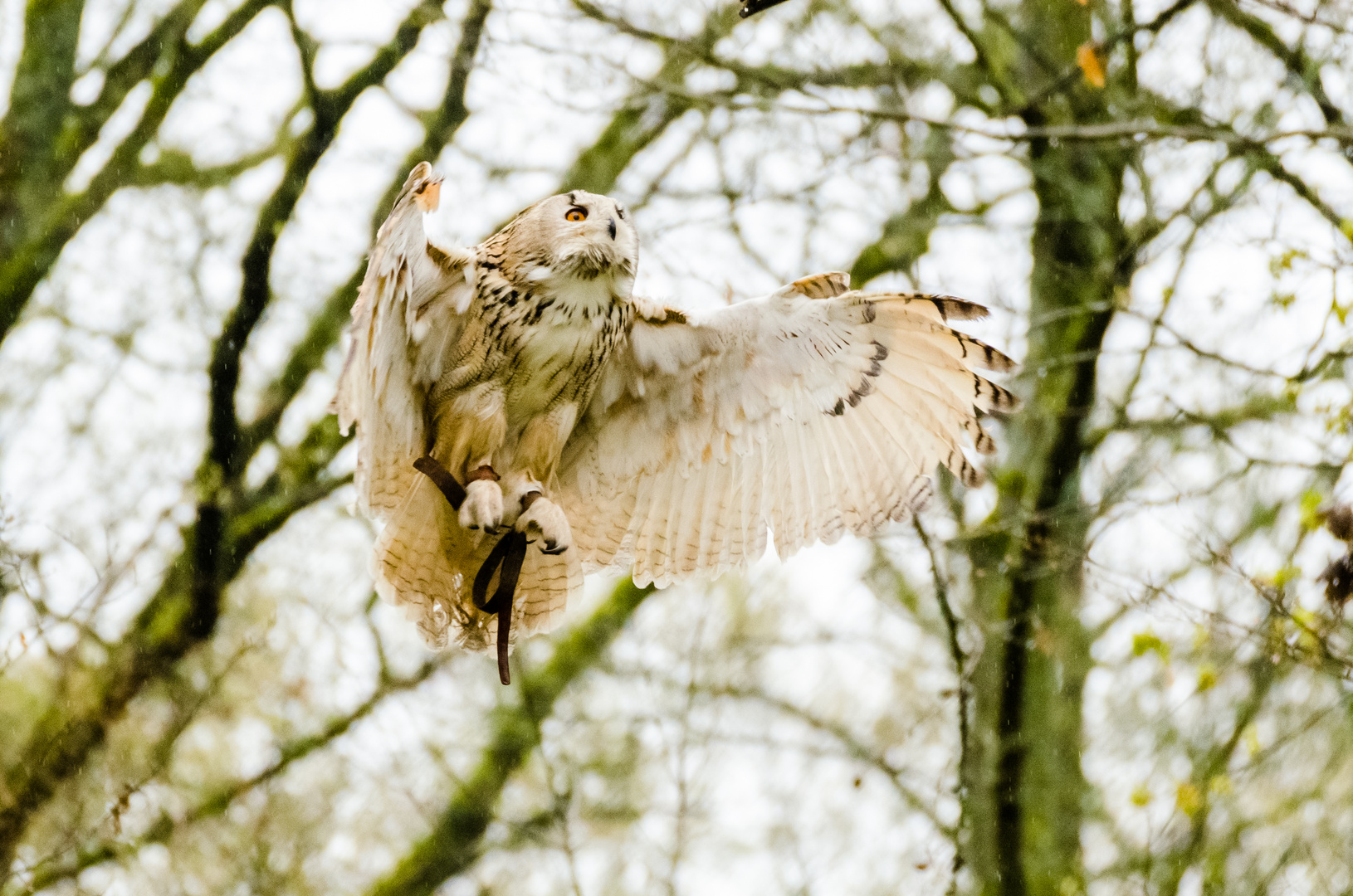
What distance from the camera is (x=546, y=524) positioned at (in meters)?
2.63

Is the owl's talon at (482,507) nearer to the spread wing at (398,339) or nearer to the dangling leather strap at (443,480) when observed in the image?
the dangling leather strap at (443,480)

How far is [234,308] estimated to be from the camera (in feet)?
17.7

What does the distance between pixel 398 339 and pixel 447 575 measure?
0.67 m

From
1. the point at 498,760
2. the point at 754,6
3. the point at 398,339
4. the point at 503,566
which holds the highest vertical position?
the point at 498,760

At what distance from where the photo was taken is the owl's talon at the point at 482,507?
2.53 meters

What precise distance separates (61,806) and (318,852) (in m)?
1.07

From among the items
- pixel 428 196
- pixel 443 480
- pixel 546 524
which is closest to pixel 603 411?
pixel 546 524

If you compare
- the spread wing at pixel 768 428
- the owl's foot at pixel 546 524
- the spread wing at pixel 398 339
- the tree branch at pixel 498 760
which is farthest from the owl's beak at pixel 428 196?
the tree branch at pixel 498 760

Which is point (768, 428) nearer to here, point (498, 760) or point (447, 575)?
point (447, 575)

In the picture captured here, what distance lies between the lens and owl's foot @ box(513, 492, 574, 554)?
2.61m

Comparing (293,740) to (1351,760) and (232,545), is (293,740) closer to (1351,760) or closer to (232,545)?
(232,545)

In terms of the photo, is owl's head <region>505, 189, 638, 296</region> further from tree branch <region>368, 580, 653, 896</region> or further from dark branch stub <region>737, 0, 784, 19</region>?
tree branch <region>368, 580, 653, 896</region>

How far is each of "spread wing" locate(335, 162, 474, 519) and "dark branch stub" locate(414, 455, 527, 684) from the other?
7.5 inches

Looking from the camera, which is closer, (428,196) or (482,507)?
(428,196)
